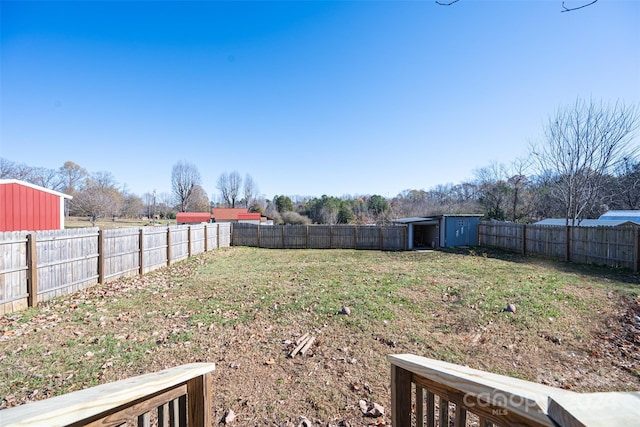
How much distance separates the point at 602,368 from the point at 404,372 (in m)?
4.41

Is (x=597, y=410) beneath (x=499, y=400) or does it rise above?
above

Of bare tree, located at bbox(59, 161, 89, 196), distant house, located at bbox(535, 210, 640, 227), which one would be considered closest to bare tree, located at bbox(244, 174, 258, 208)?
bare tree, located at bbox(59, 161, 89, 196)

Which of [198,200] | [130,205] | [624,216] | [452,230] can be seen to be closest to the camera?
[624,216]

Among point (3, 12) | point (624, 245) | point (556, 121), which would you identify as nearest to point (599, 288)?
point (624, 245)

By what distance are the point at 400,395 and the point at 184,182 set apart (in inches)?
1853

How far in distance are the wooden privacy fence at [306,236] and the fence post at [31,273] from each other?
12134mm

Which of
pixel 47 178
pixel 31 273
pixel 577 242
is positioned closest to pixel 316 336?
pixel 31 273

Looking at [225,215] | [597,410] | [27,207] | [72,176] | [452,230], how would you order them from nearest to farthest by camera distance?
[597,410] → [27,207] → [452,230] → [225,215] → [72,176]

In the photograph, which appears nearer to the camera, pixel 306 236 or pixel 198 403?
pixel 198 403

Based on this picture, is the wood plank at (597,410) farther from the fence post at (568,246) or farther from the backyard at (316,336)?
the fence post at (568,246)

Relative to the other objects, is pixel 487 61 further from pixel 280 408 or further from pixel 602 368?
pixel 280 408

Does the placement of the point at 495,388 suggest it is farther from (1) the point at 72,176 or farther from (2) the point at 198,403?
(1) the point at 72,176

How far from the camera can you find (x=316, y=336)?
451cm

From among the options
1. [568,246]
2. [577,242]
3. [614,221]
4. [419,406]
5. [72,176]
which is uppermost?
[72,176]
